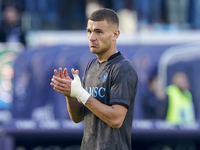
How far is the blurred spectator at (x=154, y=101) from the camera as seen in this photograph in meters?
6.73

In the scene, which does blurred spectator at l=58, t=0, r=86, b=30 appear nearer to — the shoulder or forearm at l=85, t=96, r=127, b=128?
the shoulder

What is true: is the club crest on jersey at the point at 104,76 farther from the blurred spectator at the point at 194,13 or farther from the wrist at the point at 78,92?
the blurred spectator at the point at 194,13

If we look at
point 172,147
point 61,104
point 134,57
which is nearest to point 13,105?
point 61,104

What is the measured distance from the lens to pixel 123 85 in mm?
2945

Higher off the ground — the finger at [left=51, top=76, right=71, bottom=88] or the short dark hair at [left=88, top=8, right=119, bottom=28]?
the short dark hair at [left=88, top=8, right=119, bottom=28]

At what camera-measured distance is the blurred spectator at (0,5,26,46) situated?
29.6 ft

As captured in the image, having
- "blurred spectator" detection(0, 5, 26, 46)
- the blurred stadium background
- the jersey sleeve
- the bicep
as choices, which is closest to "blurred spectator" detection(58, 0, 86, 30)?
the blurred stadium background

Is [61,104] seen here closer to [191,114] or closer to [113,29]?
[191,114]

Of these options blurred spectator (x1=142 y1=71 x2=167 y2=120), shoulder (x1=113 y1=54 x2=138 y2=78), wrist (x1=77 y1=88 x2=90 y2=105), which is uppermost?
shoulder (x1=113 y1=54 x2=138 y2=78)

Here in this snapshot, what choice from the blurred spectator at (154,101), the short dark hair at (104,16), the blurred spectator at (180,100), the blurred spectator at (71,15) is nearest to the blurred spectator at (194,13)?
the blurred spectator at (71,15)

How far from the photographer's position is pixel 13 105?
705 centimetres

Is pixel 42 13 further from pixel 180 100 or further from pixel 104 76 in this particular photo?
pixel 104 76

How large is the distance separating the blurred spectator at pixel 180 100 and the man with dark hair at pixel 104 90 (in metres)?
3.78

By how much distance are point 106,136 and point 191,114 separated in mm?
Answer: 4061
